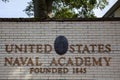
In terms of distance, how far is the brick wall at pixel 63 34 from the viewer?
12703 millimetres

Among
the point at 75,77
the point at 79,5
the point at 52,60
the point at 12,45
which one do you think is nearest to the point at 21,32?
the point at 12,45

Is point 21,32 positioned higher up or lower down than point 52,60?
higher up

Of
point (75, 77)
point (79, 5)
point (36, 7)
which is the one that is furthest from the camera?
point (79, 5)

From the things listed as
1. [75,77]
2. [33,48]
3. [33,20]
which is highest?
[33,20]

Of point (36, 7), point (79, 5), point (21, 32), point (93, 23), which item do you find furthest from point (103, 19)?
point (79, 5)

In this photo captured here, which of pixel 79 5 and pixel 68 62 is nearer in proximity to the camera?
pixel 68 62

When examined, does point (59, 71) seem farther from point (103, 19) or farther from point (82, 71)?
point (103, 19)

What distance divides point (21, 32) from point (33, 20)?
51cm

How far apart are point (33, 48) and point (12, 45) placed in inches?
24.8

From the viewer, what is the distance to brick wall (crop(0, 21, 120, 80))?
12703 mm

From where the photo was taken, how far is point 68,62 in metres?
12.8

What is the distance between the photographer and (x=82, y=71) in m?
12.7

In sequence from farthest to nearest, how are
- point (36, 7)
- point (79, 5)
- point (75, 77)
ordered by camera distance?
point (79, 5) → point (36, 7) → point (75, 77)

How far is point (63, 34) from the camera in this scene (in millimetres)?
12906
